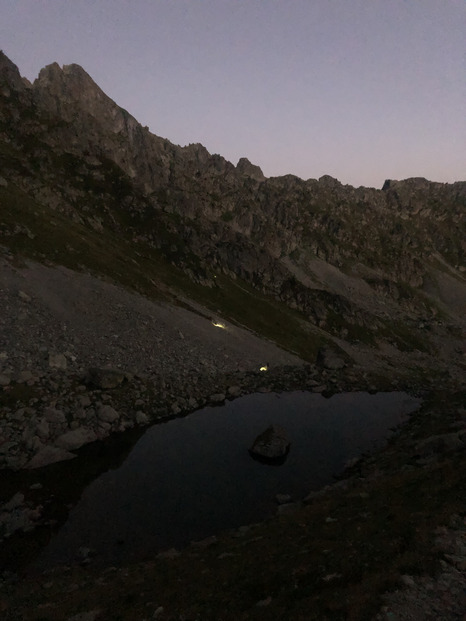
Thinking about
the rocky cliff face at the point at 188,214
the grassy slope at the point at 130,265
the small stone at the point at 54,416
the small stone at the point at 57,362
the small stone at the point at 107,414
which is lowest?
the small stone at the point at 54,416

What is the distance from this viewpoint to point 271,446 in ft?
105

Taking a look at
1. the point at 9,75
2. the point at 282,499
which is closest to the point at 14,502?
the point at 282,499

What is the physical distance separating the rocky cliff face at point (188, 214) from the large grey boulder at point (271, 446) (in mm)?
50651

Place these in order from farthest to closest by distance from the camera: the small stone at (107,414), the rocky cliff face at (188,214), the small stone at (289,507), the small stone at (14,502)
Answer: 1. the rocky cliff face at (188,214)
2. the small stone at (107,414)
3. the small stone at (289,507)
4. the small stone at (14,502)

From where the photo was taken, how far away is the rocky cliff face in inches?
3974

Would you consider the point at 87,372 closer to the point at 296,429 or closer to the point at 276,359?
the point at 296,429

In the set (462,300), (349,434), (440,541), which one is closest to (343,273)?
(462,300)

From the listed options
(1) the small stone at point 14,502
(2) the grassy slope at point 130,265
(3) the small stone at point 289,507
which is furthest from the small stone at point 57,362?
(3) the small stone at point 289,507

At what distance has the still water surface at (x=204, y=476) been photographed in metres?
21.1

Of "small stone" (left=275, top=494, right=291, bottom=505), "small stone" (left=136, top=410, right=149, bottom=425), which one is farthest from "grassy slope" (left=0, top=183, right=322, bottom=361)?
"small stone" (left=275, top=494, right=291, bottom=505)

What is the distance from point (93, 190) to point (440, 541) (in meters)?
117

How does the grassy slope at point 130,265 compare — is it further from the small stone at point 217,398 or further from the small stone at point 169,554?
the small stone at point 169,554

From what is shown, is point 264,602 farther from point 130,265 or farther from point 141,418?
point 130,265

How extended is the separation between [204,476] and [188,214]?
108 meters
